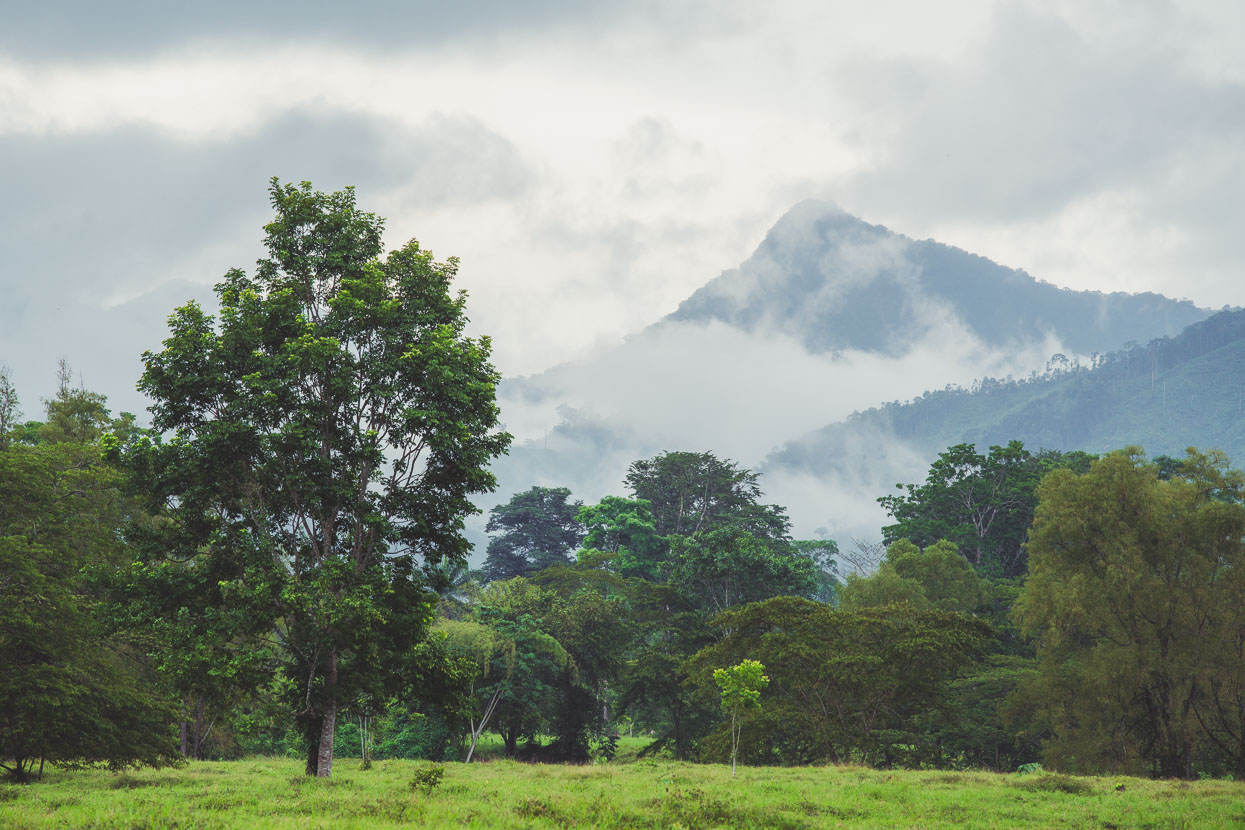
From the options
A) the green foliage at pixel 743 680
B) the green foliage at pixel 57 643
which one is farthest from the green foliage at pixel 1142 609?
the green foliage at pixel 57 643

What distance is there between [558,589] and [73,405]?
27217 millimetres

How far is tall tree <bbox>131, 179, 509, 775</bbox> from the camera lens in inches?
715

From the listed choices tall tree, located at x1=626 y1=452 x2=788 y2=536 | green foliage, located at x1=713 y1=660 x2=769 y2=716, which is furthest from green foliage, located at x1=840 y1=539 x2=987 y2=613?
tall tree, located at x1=626 y1=452 x2=788 y2=536

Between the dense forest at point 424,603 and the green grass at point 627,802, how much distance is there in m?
1.79

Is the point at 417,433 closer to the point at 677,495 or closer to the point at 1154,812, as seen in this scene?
the point at 1154,812

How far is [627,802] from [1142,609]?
22178 mm

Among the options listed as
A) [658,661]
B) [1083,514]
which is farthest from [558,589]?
[1083,514]

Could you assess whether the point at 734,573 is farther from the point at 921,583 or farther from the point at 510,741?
the point at 510,741

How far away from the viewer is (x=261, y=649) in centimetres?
1816

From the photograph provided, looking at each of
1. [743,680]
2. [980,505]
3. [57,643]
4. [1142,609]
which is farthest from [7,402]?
[980,505]

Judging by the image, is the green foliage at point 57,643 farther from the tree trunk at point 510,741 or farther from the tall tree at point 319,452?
the tree trunk at point 510,741

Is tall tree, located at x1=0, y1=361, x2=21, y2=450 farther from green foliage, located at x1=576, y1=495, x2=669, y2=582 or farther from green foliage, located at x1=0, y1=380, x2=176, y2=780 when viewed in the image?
green foliage, located at x1=576, y1=495, x2=669, y2=582

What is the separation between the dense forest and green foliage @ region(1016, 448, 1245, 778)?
0.11m

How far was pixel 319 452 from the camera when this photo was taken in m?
19.1
